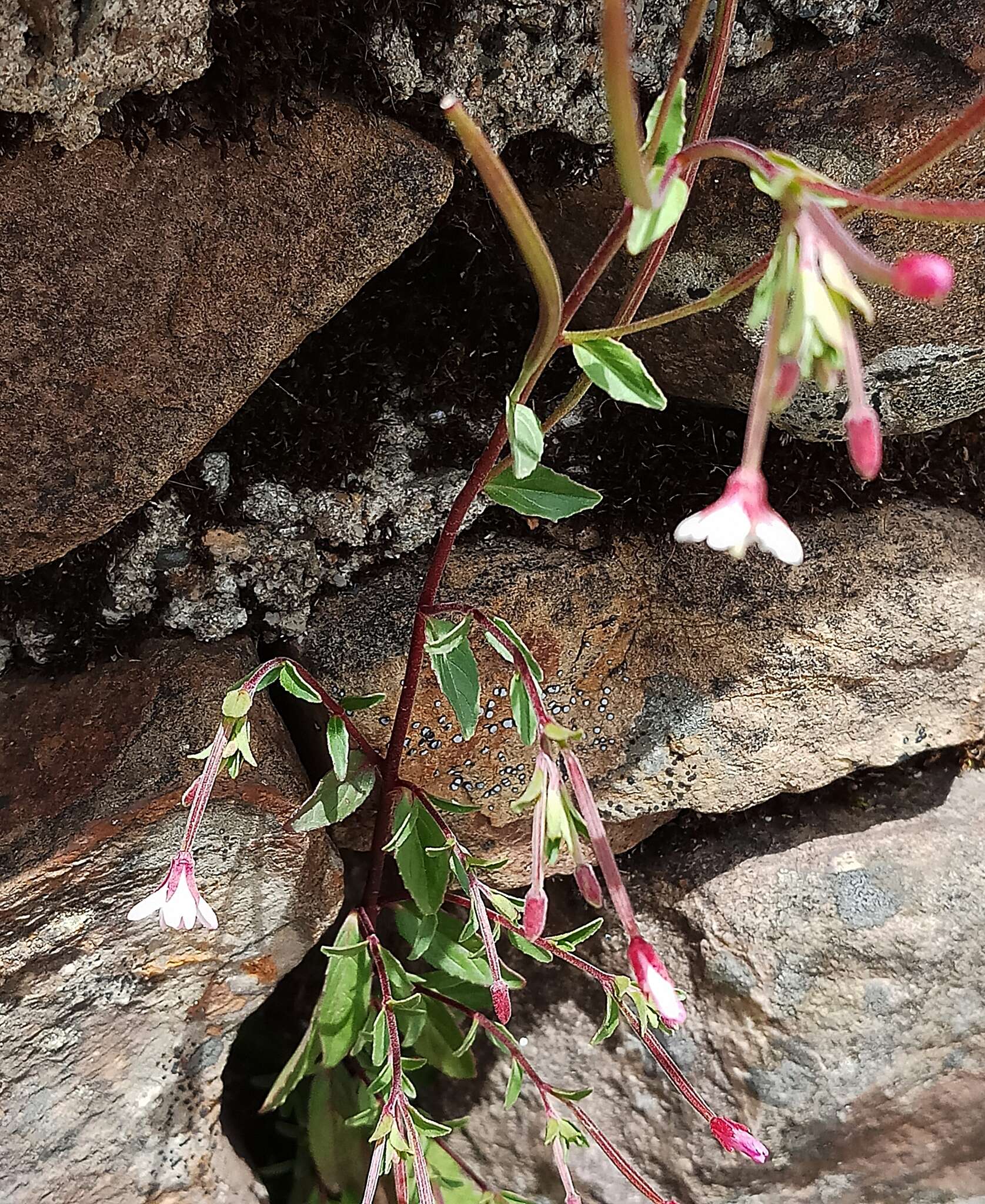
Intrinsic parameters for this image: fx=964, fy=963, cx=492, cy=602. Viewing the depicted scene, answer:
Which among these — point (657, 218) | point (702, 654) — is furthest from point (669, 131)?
point (702, 654)

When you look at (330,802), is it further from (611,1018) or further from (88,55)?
(88,55)

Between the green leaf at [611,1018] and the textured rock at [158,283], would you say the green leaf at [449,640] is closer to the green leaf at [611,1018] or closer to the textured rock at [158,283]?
the textured rock at [158,283]

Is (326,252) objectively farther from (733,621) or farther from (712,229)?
(733,621)

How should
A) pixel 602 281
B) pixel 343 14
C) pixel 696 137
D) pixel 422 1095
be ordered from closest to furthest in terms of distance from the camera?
pixel 696 137
pixel 343 14
pixel 602 281
pixel 422 1095

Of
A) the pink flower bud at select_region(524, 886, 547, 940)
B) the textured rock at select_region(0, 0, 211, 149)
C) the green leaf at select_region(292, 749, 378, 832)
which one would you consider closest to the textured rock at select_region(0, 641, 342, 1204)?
the green leaf at select_region(292, 749, 378, 832)

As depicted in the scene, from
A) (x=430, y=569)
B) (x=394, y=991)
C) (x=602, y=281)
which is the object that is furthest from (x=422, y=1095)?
(x=602, y=281)
